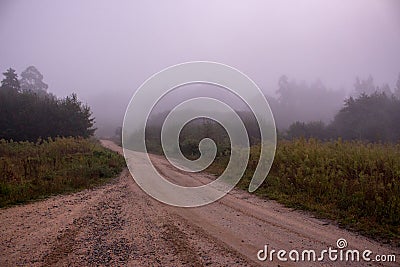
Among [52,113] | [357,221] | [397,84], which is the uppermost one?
[397,84]

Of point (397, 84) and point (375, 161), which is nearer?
point (375, 161)

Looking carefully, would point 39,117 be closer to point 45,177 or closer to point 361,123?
point 45,177

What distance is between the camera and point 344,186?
7.14 metres

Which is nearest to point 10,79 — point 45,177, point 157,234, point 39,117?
point 39,117

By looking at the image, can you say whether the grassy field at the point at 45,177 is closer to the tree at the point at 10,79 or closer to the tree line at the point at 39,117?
the tree line at the point at 39,117

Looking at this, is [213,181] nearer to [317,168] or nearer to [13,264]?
[317,168]

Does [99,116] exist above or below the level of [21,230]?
above

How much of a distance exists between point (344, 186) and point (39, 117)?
2713 centimetres

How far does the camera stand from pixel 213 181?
10.1 meters

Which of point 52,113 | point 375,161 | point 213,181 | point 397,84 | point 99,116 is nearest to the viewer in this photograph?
point 375,161

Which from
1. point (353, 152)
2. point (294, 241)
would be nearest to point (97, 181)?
point (294, 241)

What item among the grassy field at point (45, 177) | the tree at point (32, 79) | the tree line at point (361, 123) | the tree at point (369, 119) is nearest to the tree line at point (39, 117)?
the grassy field at point (45, 177)

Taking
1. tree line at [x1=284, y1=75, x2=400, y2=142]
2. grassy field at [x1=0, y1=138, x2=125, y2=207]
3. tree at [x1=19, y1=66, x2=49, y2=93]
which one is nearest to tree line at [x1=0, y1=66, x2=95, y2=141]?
grassy field at [x1=0, y1=138, x2=125, y2=207]

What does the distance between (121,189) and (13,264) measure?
4.94 m
